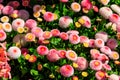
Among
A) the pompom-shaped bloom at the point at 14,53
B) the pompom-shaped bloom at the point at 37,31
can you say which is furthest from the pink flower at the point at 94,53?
the pompom-shaped bloom at the point at 14,53

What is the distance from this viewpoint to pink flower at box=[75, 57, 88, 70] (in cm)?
332

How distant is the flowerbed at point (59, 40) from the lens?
3328mm

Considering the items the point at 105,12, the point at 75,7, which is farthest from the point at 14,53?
the point at 105,12

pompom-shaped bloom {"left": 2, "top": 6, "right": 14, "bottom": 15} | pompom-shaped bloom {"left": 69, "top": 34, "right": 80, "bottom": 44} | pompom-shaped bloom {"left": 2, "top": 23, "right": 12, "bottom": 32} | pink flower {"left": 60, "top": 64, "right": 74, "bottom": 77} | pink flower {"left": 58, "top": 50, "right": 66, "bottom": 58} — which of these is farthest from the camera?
pompom-shaped bloom {"left": 2, "top": 6, "right": 14, "bottom": 15}

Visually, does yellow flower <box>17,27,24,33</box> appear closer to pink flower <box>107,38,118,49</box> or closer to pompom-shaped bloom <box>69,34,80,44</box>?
pompom-shaped bloom <box>69,34,80,44</box>

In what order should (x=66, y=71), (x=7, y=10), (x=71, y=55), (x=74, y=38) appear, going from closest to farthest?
(x=66, y=71) < (x=71, y=55) < (x=74, y=38) < (x=7, y=10)

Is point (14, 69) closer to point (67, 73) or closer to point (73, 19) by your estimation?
Result: point (67, 73)

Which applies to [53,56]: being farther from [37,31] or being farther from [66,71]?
[37,31]

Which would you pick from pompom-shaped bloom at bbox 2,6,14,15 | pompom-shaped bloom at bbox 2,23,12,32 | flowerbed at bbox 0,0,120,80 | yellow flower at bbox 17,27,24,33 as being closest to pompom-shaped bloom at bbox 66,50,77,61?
flowerbed at bbox 0,0,120,80

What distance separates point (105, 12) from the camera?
3.78 metres

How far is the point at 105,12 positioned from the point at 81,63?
2.11 ft

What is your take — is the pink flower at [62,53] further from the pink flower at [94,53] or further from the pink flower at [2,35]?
the pink flower at [2,35]

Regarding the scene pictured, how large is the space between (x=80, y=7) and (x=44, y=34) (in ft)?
1.47

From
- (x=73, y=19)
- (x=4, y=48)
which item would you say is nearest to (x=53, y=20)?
(x=73, y=19)
